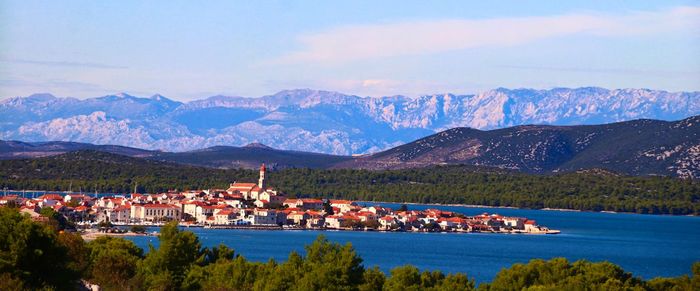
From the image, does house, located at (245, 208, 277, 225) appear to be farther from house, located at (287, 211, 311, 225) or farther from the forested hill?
the forested hill

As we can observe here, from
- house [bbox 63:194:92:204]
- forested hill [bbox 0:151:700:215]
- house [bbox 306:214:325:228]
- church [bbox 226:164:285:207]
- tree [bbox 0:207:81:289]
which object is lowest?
tree [bbox 0:207:81:289]

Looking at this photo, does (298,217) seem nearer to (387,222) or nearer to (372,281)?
(387,222)

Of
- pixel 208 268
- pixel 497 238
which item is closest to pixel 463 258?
pixel 497 238

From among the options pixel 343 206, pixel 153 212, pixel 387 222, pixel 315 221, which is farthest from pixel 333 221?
pixel 153 212

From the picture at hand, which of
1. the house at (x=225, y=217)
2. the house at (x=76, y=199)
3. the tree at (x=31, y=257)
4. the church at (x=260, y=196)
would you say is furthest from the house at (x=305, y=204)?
the tree at (x=31, y=257)

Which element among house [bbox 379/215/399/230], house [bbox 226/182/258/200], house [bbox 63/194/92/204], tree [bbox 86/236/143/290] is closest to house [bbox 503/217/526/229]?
house [bbox 379/215/399/230]

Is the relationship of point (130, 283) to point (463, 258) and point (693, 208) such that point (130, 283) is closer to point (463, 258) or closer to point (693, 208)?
Answer: point (463, 258)

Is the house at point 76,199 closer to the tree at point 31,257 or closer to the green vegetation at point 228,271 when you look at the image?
the green vegetation at point 228,271
